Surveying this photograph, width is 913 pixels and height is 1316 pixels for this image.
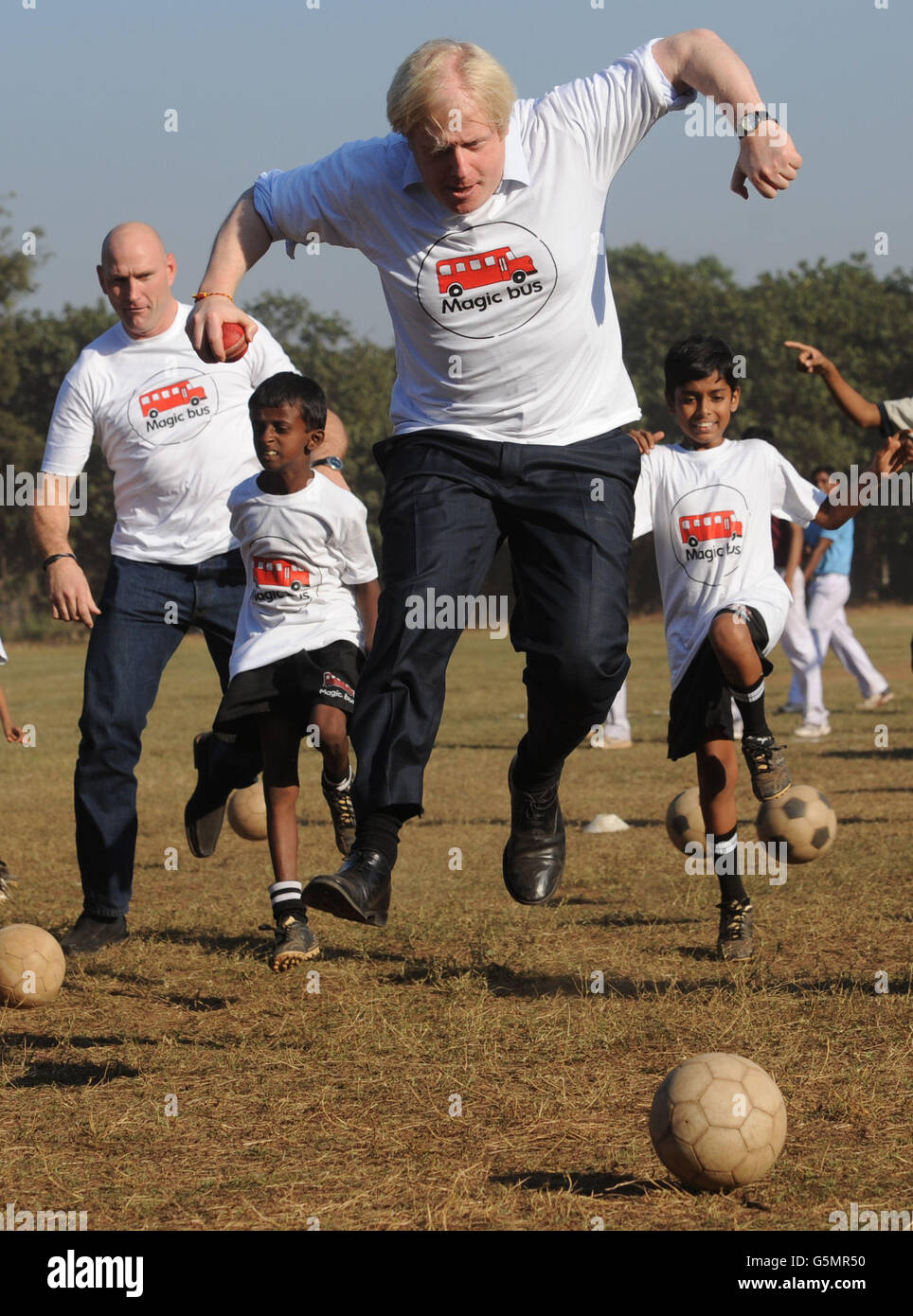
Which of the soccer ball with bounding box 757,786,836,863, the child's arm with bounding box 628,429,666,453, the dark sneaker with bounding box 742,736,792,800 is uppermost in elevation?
the child's arm with bounding box 628,429,666,453

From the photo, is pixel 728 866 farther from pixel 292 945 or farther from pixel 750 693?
pixel 292 945

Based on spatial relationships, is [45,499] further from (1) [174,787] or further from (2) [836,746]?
(2) [836,746]

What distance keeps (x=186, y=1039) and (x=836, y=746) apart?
1016 centimetres

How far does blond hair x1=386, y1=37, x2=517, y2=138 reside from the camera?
419 cm

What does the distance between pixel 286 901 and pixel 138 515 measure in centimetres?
190

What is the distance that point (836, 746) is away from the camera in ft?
48.0

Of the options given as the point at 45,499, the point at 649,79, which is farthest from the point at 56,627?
the point at 649,79

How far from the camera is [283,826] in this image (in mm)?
6582

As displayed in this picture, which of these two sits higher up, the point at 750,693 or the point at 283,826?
the point at 750,693

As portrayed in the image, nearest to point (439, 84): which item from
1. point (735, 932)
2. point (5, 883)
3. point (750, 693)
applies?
point (750, 693)

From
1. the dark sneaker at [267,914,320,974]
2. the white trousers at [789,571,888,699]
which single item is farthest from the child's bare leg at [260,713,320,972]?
the white trousers at [789,571,888,699]

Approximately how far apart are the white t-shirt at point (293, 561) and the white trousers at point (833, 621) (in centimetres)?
1027

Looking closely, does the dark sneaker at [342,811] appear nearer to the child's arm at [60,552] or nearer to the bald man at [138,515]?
the bald man at [138,515]

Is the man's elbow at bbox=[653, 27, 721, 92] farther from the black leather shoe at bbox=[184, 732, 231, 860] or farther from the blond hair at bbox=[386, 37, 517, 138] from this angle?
the black leather shoe at bbox=[184, 732, 231, 860]
